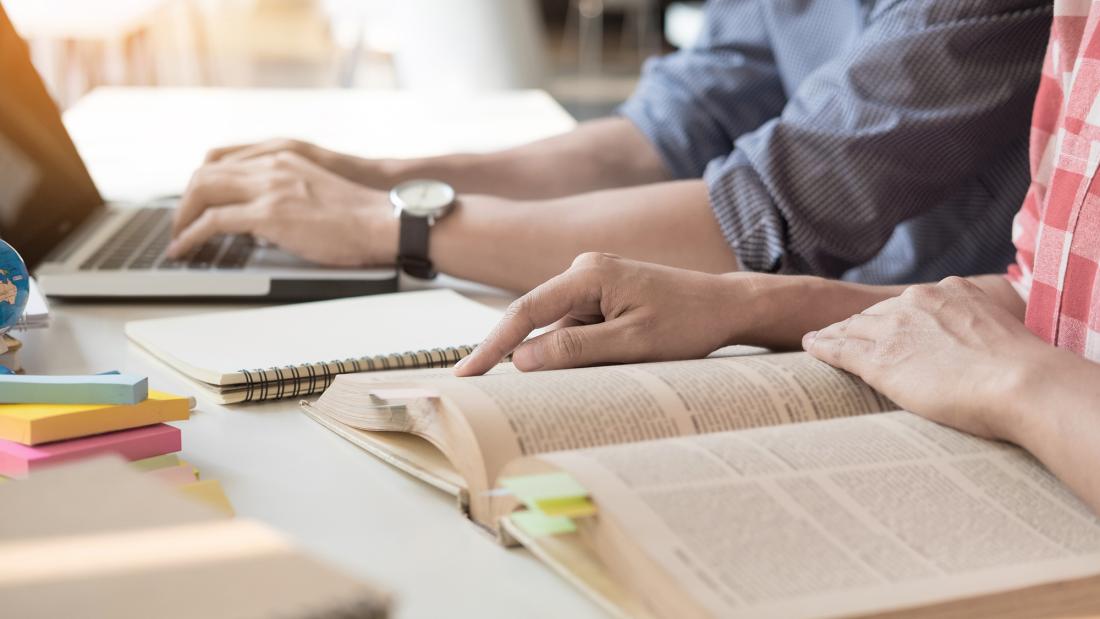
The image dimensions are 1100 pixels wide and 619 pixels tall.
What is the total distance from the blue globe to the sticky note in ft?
0.48

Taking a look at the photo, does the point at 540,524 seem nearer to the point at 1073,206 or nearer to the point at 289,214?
the point at 1073,206

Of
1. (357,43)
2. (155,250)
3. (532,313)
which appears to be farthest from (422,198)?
(357,43)

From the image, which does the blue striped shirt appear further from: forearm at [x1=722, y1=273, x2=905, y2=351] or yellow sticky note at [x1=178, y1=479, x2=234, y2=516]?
yellow sticky note at [x1=178, y1=479, x2=234, y2=516]

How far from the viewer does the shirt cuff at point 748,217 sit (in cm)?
96

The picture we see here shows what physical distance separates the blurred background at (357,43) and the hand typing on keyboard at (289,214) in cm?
114

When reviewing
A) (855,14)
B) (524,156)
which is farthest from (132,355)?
(855,14)

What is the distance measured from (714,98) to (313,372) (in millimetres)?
766

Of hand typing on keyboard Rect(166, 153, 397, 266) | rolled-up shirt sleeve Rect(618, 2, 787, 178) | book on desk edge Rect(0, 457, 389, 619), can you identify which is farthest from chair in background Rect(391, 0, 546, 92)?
book on desk edge Rect(0, 457, 389, 619)

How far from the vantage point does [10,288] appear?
0.72 m

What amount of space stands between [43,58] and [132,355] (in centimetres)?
340

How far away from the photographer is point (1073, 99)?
727mm

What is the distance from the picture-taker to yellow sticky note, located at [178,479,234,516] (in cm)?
54

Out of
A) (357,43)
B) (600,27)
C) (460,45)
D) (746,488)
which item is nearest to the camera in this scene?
(746,488)

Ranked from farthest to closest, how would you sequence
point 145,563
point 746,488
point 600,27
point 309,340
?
1. point 600,27
2. point 309,340
3. point 746,488
4. point 145,563
